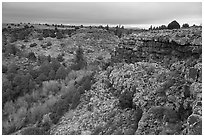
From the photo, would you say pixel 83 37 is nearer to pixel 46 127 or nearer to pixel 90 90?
pixel 90 90

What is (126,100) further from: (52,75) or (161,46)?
(52,75)

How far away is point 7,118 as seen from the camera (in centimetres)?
1384

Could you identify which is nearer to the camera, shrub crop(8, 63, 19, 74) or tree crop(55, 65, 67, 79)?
tree crop(55, 65, 67, 79)

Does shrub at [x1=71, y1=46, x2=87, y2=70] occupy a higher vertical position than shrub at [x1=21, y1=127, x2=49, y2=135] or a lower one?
higher

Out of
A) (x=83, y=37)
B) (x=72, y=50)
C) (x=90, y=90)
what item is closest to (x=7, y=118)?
(x=90, y=90)

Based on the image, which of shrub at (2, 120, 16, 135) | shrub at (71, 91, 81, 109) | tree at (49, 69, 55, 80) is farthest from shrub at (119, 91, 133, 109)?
tree at (49, 69, 55, 80)

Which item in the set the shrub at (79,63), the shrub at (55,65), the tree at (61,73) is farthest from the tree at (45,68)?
the shrub at (79,63)

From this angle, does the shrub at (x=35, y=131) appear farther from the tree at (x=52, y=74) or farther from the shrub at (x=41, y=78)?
the tree at (x=52, y=74)

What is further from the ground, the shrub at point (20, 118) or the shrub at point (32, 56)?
the shrub at point (32, 56)

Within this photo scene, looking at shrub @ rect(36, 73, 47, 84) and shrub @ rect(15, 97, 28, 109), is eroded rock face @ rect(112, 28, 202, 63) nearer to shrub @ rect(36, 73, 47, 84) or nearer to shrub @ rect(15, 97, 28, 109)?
shrub @ rect(36, 73, 47, 84)

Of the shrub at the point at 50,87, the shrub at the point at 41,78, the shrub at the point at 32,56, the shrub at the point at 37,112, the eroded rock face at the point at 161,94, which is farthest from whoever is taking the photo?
the shrub at the point at 32,56

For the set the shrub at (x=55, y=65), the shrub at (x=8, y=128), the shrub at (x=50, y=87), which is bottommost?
the shrub at (x=8, y=128)

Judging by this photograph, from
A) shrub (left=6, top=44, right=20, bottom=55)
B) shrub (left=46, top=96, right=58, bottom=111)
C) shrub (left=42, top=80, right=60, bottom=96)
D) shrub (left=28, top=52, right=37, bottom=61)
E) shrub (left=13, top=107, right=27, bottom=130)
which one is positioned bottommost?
shrub (left=13, top=107, right=27, bottom=130)

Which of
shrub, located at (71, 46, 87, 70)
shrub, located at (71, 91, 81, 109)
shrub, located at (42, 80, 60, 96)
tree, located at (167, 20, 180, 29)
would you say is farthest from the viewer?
shrub, located at (71, 46, 87, 70)
